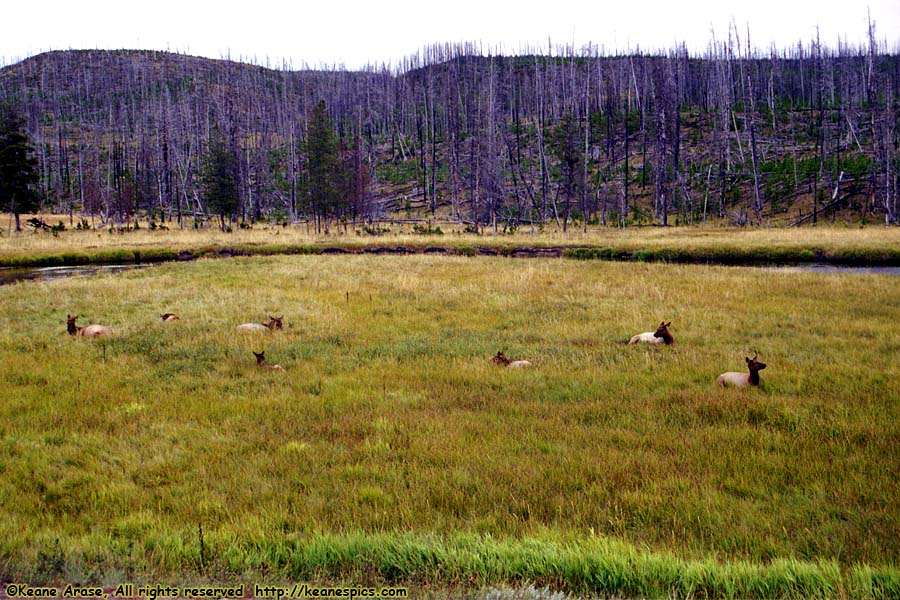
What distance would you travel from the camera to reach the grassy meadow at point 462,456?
193 inches

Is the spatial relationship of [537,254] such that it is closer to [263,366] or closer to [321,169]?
[321,169]

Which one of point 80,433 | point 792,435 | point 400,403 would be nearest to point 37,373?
point 80,433

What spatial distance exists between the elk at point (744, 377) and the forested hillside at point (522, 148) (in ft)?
137

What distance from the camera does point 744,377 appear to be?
10.5 meters

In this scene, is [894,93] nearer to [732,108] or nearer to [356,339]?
[732,108]

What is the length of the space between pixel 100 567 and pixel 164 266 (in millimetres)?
29130

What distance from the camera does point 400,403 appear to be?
9.62 meters

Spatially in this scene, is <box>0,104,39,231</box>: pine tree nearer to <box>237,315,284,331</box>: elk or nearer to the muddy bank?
the muddy bank

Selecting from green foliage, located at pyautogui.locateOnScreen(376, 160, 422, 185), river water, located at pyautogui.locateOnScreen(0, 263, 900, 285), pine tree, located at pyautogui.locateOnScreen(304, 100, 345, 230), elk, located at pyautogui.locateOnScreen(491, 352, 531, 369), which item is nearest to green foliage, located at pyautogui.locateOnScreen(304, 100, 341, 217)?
pine tree, located at pyautogui.locateOnScreen(304, 100, 345, 230)

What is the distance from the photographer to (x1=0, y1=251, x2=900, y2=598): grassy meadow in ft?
16.1

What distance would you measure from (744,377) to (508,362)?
4.22 m

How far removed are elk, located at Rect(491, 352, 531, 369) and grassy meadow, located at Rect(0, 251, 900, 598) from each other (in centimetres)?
36

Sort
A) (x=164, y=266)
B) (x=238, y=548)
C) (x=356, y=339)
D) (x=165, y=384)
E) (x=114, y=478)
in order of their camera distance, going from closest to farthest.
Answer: (x=238, y=548) → (x=114, y=478) → (x=165, y=384) → (x=356, y=339) → (x=164, y=266)

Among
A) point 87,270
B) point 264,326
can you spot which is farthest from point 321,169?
point 264,326
